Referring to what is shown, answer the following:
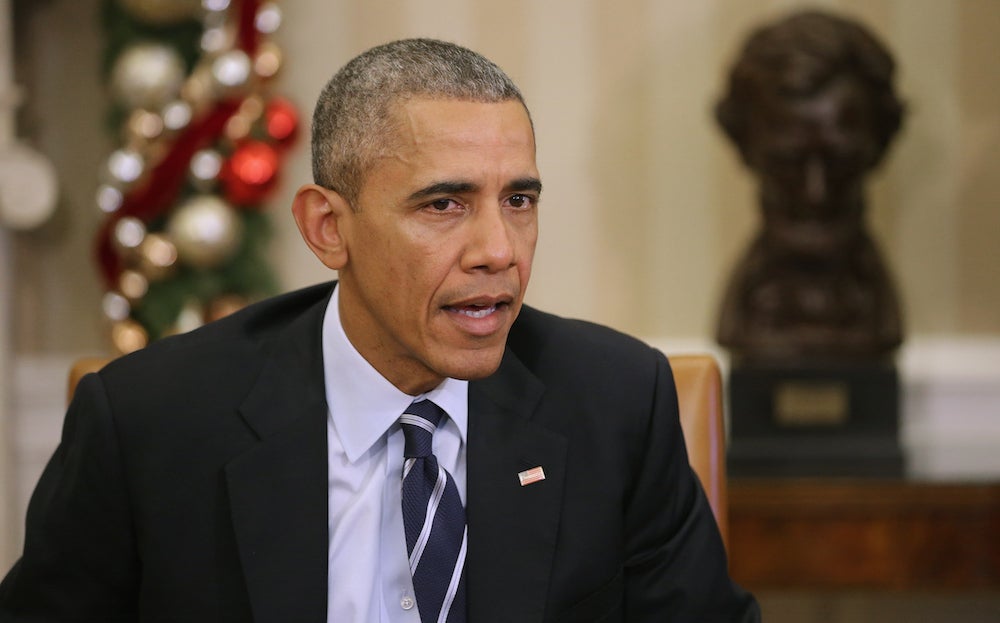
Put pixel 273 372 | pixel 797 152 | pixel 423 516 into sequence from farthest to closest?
pixel 797 152, pixel 273 372, pixel 423 516

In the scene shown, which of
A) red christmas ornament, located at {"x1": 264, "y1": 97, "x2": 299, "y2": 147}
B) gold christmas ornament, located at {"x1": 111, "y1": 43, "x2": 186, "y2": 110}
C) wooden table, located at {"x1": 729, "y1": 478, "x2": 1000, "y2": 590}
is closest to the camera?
wooden table, located at {"x1": 729, "y1": 478, "x2": 1000, "y2": 590}

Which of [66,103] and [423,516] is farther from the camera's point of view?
[66,103]

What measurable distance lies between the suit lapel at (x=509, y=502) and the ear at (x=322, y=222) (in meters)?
0.26

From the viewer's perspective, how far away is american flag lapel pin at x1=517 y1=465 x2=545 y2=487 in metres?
1.60

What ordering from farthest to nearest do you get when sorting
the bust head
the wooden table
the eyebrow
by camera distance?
the bust head, the wooden table, the eyebrow

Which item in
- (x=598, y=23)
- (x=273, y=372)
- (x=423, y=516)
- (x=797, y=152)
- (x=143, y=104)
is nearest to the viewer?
(x=423, y=516)

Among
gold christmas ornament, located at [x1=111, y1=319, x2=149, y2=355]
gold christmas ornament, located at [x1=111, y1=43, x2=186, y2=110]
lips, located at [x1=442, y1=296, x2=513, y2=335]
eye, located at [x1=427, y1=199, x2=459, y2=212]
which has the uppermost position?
gold christmas ornament, located at [x1=111, y1=43, x2=186, y2=110]

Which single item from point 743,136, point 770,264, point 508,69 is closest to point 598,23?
point 508,69

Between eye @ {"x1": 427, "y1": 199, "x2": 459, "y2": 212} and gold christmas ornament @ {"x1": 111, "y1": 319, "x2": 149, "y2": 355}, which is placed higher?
eye @ {"x1": 427, "y1": 199, "x2": 459, "y2": 212}

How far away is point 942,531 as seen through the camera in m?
2.72

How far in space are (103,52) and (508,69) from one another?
1160 mm

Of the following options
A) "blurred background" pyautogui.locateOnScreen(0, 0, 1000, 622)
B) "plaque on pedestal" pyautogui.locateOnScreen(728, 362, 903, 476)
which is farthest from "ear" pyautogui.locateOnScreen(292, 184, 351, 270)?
"blurred background" pyautogui.locateOnScreen(0, 0, 1000, 622)

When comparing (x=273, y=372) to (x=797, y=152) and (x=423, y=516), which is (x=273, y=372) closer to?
(x=423, y=516)

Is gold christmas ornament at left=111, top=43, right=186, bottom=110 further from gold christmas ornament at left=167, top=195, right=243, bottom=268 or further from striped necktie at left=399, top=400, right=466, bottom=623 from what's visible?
striped necktie at left=399, top=400, right=466, bottom=623
